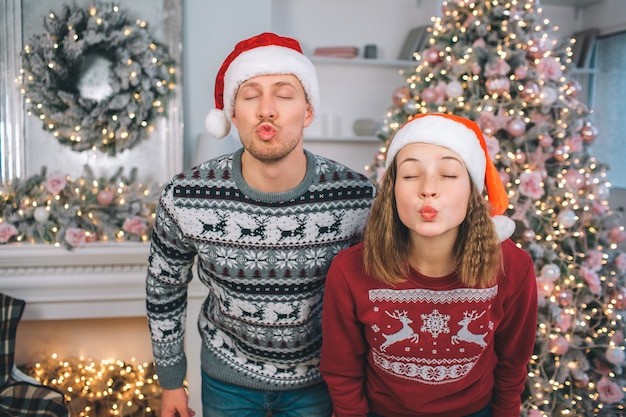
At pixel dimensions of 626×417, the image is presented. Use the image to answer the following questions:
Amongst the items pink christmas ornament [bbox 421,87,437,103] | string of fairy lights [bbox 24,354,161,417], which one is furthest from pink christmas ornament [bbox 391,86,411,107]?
string of fairy lights [bbox 24,354,161,417]

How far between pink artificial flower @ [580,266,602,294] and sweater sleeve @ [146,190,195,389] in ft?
5.18

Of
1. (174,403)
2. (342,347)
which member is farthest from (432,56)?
(174,403)

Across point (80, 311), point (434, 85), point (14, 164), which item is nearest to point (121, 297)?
point (80, 311)

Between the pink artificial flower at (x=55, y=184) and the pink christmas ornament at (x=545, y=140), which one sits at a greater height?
the pink christmas ornament at (x=545, y=140)

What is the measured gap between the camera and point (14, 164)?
2436 millimetres

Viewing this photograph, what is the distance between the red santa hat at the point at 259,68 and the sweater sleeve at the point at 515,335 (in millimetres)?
625

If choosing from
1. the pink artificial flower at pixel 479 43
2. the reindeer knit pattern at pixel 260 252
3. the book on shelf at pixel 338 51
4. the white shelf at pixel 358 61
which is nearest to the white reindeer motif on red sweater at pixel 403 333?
the reindeer knit pattern at pixel 260 252

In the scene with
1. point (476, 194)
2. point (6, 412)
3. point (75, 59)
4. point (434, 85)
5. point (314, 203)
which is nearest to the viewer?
point (476, 194)

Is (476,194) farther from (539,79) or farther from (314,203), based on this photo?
(539,79)

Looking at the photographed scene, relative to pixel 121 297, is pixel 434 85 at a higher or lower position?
higher

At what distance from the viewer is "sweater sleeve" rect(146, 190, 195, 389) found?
51.8 inches

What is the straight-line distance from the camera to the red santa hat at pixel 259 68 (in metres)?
1.21

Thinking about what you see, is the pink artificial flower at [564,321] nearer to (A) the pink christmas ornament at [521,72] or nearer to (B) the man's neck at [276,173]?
(A) the pink christmas ornament at [521,72]

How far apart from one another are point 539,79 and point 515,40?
188 mm
